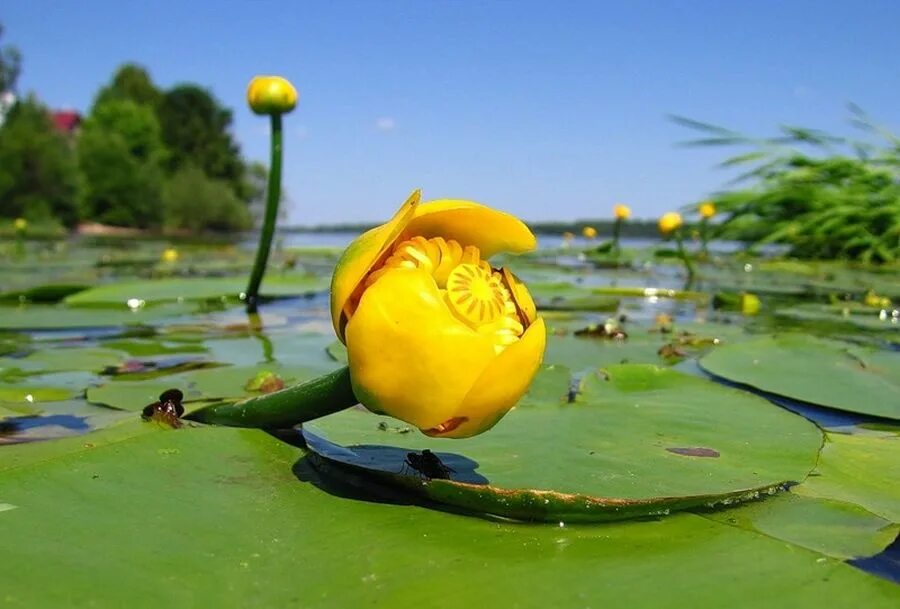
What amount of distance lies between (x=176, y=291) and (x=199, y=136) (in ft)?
135

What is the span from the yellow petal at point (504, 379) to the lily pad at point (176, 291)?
7.55 feet

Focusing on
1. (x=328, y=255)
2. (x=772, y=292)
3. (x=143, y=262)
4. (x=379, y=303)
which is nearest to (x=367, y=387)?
(x=379, y=303)

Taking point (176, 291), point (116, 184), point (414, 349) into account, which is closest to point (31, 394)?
point (414, 349)

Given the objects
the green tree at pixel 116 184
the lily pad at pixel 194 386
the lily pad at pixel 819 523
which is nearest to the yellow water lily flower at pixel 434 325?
the lily pad at pixel 819 523

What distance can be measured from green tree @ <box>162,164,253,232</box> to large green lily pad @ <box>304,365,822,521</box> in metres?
32.9

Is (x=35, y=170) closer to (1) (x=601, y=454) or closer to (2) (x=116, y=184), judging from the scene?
(2) (x=116, y=184)

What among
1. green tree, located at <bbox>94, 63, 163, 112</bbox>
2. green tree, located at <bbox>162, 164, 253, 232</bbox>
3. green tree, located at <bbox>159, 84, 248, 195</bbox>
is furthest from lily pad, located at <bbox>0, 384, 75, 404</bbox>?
green tree, located at <bbox>94, 63, 163, 112</bbox>

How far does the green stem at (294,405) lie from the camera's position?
826mm

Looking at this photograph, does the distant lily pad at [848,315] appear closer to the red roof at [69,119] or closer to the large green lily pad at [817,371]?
the large green lily pad at [817,371]

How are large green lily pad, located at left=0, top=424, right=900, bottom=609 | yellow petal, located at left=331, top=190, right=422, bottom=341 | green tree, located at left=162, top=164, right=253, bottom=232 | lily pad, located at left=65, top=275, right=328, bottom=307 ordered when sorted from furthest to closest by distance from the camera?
1. green tree, located at left=162, top=164, right=253, bottom=232
2. lily pad, located at left=65, top=275, right=328, bottom=307
3. yellow petal, located at left=331, top=190, right=422, bottom=341
4. large green lily pad, located at left=0, top=424, right=900, bottom=609

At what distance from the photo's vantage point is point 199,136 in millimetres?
41406

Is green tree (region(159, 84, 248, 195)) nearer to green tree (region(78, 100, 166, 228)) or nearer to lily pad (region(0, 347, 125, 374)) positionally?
green tree (region(78, 100, 166, 228))

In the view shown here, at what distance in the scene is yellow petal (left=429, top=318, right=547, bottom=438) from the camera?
70cm

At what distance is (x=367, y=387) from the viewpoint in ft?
2.46
